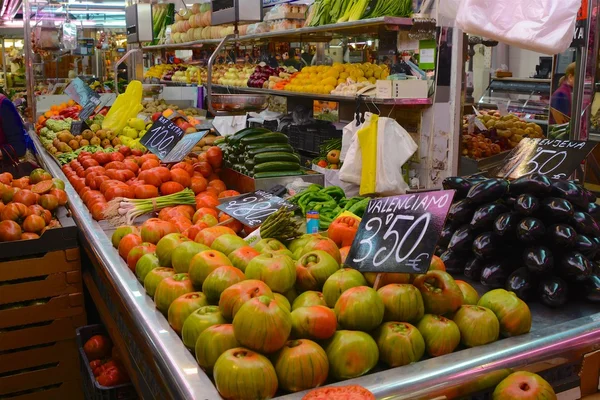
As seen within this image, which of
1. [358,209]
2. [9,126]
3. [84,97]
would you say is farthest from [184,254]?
[84,97]

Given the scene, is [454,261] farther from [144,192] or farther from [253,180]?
[144,192]

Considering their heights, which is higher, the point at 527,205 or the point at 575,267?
the point at 527,205

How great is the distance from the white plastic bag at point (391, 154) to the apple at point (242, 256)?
10.5 ft

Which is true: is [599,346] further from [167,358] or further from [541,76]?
[541,76]

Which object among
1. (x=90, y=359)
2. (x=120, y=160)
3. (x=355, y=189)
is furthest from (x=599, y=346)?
(x=355, y=189)

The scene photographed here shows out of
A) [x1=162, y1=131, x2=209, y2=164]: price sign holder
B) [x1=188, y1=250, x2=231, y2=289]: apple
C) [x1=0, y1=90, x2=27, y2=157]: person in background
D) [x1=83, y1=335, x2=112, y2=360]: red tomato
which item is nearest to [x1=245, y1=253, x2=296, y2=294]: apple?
[x1=188, y1=250, x2=231, y2=289]: apple

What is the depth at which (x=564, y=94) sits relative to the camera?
4.70 metres

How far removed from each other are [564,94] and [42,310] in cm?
391

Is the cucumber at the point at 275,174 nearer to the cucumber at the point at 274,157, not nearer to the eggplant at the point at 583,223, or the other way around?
the cucumber at the point at 274,157

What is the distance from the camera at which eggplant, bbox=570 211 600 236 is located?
6.71 feet

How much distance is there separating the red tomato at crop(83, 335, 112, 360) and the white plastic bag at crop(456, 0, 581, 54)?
97.0 inches

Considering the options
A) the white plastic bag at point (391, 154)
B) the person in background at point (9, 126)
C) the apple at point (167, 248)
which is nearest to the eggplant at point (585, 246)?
the apple at point (167, 248)

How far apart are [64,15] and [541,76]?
924 cm

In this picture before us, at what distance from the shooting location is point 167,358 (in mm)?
1674
